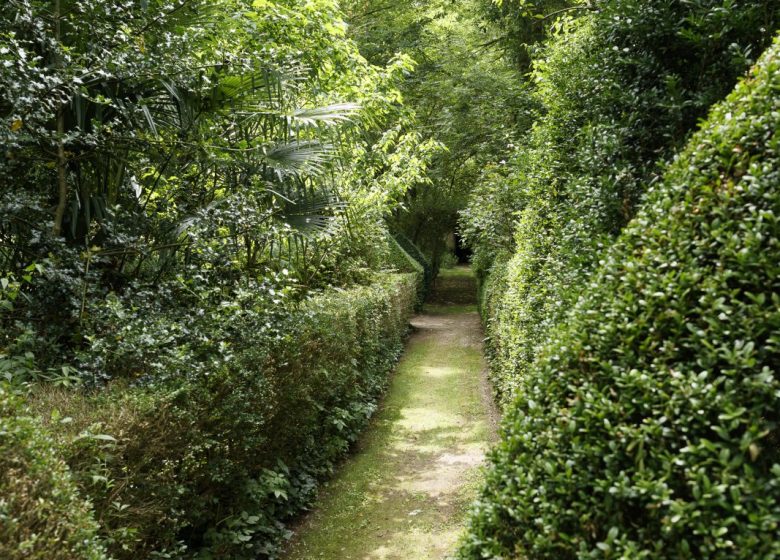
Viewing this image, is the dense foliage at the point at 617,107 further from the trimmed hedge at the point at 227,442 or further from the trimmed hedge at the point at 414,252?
the trimmed hedge at the point at 414,252

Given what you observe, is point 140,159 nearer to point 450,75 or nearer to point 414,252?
point 450,75

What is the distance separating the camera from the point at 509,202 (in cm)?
1164

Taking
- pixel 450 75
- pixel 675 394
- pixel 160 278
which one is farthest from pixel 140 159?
pixel 450 75

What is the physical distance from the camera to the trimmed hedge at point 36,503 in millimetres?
1984

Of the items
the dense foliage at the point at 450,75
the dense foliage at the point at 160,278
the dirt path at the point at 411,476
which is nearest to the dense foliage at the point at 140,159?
the dense foliage at the point at 160,278

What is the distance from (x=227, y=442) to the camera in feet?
13.0

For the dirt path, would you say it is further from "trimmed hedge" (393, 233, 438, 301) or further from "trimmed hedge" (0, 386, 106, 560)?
"trimmed hedge" (393, 233, 438, 301)

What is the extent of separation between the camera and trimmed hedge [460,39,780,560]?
5.71ft

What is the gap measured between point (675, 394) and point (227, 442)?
10.3 ft

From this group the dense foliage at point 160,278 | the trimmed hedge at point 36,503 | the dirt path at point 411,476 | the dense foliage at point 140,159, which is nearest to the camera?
the trimmed hedge at point 36,503

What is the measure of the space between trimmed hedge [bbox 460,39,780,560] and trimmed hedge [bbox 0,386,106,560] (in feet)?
5.43

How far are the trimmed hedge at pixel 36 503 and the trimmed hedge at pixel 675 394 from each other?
166cm

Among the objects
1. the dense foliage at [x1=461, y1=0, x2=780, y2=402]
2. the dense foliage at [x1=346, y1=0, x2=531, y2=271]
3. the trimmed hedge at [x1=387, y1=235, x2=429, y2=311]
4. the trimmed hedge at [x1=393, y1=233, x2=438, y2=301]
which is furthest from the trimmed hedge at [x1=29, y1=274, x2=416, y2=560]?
the trimmed hedge at [x1=393, y1=233, x2=438, y2=301]

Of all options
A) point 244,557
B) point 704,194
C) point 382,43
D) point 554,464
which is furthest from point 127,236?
point 382,43
